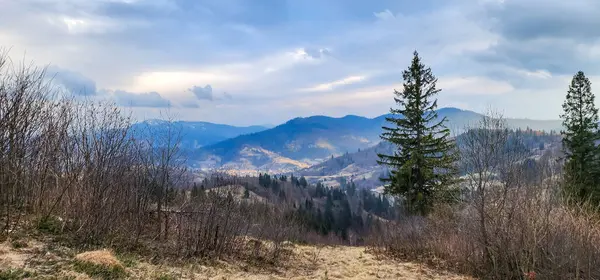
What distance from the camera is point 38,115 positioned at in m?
11.7

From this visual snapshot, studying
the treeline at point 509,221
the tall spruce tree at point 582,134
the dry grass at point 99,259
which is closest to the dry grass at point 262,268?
the dry grass at point 99,259

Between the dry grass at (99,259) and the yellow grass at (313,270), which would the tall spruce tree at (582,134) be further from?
the dry grass at (99,259)

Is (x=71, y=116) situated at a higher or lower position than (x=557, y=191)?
higher

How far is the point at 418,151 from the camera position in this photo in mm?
26266

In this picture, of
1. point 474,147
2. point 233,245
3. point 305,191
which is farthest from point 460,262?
point 305,191

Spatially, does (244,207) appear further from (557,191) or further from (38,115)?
(557,191)

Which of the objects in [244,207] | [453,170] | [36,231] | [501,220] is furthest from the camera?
[453,170]

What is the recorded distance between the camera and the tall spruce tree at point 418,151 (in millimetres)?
25750

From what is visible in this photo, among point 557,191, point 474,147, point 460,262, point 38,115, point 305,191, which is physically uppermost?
point 38,115

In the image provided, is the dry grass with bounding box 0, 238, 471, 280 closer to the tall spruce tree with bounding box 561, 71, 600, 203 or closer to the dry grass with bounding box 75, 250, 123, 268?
the dry grass with bounding box 75, 250, 123, 268

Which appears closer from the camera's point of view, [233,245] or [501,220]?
[501,220]

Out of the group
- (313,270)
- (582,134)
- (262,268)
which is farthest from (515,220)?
(582,134)

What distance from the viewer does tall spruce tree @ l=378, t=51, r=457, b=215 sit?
1014 inches

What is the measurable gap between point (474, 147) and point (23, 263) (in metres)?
13.5
